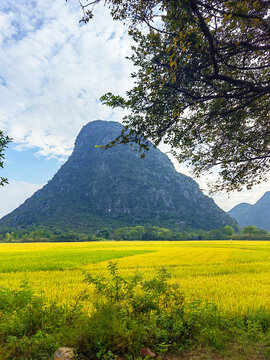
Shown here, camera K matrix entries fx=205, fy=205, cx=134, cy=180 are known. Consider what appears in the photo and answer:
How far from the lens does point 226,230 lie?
372ft

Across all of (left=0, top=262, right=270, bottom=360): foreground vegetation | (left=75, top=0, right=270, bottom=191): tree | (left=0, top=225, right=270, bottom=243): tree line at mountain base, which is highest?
(left=75, top=0, right=270, bottom=191): tree

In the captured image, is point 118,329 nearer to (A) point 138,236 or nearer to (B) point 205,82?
(B) point 205,82

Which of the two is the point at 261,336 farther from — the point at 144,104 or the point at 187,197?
the point at 187,197

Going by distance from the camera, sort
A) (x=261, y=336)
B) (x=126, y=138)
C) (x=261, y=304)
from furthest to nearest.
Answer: (x=261, y=304) → (x=126, y=138) → (x=261, y=336)

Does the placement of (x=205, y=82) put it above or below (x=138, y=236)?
above

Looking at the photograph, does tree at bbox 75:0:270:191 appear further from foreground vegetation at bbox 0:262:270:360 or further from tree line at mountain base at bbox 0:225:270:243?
tree line at mountain base at bbox 0:225:270:243

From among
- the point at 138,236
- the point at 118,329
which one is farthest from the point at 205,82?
the point at 138,236

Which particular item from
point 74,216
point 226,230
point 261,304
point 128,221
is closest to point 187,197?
point 128,221

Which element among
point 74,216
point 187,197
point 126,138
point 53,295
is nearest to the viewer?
point 126,138

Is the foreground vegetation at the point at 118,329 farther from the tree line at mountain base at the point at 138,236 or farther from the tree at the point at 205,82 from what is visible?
the tree line at mountain base at the point at 138,236

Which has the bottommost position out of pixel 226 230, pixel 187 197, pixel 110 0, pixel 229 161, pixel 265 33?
pixel 226 230

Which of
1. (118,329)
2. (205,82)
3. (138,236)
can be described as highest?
(205,82)

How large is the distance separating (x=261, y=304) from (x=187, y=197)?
196 metres

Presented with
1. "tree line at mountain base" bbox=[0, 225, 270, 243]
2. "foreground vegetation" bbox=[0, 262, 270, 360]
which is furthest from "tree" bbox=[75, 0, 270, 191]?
"tree line at mountain base" bbox=[0, 225, 270, 243]
